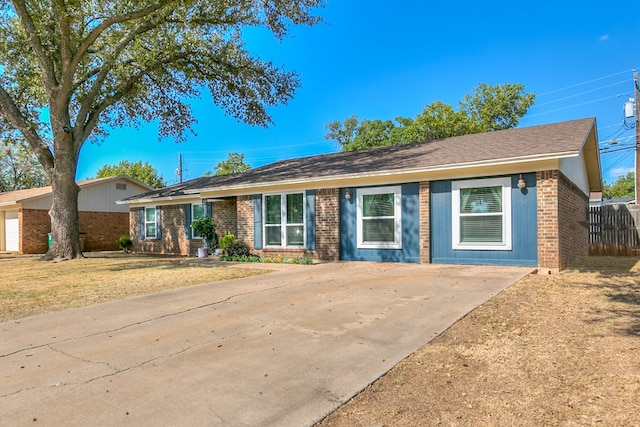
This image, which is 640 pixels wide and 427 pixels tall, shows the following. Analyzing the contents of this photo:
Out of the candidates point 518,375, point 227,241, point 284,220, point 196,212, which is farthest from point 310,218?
point 518,375

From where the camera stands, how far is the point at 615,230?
15.0 m

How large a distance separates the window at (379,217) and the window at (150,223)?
41.4 feet

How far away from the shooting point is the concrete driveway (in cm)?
283

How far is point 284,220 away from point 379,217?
11.4ft

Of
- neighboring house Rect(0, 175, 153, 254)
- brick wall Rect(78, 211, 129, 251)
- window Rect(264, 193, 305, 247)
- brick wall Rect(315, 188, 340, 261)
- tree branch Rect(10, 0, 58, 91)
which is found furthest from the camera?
brick wall Rect(78, 211, 129, 251)

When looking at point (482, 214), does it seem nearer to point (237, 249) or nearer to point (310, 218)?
point (310, 218)

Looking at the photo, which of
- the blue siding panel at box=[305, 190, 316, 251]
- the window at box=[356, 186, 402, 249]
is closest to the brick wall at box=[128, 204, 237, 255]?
the blue siding panel at box=[305, 190, 316, 251]

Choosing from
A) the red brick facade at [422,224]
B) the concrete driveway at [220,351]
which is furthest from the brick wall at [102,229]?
the concrete driveway at [220,351]

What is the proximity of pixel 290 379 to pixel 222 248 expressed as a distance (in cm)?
1179

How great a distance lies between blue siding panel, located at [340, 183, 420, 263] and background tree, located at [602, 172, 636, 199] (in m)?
66.9

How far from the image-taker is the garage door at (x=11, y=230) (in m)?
23.5

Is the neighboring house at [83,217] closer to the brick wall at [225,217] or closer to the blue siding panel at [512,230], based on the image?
the brick wall at [225,217]

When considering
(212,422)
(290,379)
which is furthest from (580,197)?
(212,422)

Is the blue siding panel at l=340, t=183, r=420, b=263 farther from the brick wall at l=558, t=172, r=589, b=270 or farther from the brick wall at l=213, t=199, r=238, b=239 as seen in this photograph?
the brick wall at l=213, t=199, r=238, b=239
